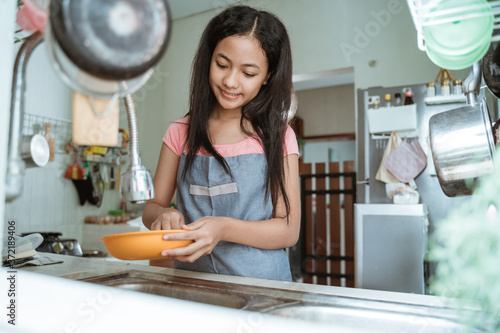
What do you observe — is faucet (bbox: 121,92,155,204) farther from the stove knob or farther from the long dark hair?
the stove knob

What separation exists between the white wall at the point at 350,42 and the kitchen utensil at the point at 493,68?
2529mm

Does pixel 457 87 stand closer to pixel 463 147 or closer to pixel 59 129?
pixel 463 147

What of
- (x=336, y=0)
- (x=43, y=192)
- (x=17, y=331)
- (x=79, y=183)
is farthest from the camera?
(x=336, y=0)

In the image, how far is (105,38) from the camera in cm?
32

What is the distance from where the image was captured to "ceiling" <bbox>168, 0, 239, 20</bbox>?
385 centimetres

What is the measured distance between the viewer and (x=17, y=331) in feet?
1.89

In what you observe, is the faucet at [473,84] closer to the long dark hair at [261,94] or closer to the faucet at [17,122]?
the long dark hair at [261,94]

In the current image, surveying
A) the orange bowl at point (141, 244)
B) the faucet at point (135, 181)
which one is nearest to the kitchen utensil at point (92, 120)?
the faucet at point (135, 181)

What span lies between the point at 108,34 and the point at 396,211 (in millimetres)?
2359

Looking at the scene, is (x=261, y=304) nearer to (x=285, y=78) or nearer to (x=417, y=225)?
(x=285, y=78)

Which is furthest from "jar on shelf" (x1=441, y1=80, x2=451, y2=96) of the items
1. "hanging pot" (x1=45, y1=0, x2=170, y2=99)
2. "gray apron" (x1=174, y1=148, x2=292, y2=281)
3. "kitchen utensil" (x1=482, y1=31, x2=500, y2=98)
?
"hanging pot" (x1=45, y1=0, x2=170, y2=99)

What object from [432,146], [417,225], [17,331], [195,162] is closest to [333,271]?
[417,225]

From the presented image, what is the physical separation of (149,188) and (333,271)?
11.6ft

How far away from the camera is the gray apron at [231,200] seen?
1.08 m
